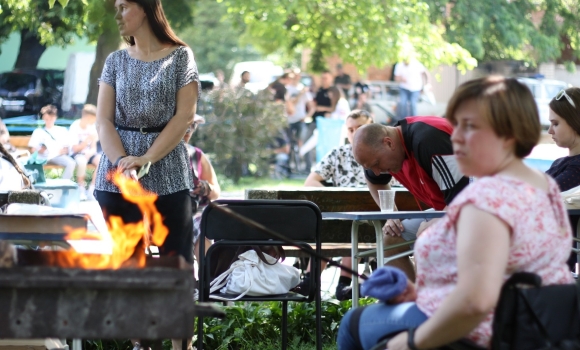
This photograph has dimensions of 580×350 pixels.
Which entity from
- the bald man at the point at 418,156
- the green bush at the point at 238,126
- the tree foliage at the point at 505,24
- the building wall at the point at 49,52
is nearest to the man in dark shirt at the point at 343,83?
the tree foliage at the point at 505,24

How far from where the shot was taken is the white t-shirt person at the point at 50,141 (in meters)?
14.0

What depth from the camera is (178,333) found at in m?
2.75

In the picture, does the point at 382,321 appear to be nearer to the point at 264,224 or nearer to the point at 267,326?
the point at 264,224

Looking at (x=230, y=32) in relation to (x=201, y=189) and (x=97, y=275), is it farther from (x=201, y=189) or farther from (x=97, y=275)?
(x=97, y=275)

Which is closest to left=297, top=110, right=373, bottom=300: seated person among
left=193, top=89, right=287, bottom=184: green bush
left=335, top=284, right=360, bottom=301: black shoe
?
left=335, top=284, right=360, bottom=301: black shoe

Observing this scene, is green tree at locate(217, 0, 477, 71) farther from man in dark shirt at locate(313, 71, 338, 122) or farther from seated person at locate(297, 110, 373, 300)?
seated person at locate(297, 110, 373, 300)

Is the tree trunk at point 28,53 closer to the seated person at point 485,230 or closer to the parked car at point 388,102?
the parked car at point 388,102

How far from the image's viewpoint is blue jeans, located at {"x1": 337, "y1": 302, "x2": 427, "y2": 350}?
284cm

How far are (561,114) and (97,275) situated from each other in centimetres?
374

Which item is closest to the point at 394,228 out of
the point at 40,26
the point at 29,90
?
the point at 40,26

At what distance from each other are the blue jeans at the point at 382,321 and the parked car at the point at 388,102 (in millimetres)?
18617

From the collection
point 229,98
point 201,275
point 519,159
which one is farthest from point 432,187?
point 229,98

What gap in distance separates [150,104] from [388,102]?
18.4 m

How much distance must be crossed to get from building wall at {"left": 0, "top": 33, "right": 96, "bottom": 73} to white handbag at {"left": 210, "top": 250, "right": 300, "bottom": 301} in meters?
13.2
